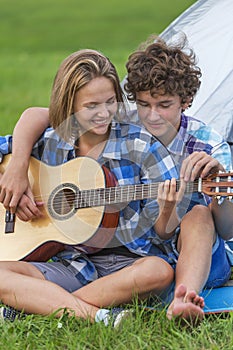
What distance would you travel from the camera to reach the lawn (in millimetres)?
2883

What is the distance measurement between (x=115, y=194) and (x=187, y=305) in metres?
0.54

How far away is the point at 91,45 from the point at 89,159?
35.6 ft

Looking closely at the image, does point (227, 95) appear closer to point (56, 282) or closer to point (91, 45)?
point (56, 282)

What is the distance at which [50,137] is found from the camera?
138 inches

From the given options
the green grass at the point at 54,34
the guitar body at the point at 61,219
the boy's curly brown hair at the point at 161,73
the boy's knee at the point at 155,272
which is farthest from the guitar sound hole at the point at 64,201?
the green grass at the point at 54,34

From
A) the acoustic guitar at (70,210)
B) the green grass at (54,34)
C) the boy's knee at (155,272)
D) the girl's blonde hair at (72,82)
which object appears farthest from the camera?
the green grass at (54,34)

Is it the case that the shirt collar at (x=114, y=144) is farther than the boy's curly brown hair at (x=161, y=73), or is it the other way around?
the boy's curly brown hair at (x=161, y=73)

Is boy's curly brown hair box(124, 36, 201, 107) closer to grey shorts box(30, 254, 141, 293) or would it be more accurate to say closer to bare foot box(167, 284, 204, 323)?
grey shorts box(30, 254, 141, 293)

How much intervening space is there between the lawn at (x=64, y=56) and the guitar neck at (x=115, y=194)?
1.27 ft

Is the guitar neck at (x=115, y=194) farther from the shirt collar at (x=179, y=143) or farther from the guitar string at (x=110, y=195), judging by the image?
the shirt collar at (x=179, y=143)

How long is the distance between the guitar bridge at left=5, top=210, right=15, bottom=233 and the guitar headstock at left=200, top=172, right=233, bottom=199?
0.80m

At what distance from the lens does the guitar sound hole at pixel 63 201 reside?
330cm

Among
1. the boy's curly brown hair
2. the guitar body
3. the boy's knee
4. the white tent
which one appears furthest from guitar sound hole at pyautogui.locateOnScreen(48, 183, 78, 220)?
the white tent

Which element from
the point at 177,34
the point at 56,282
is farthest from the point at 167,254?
the point at 177,34
